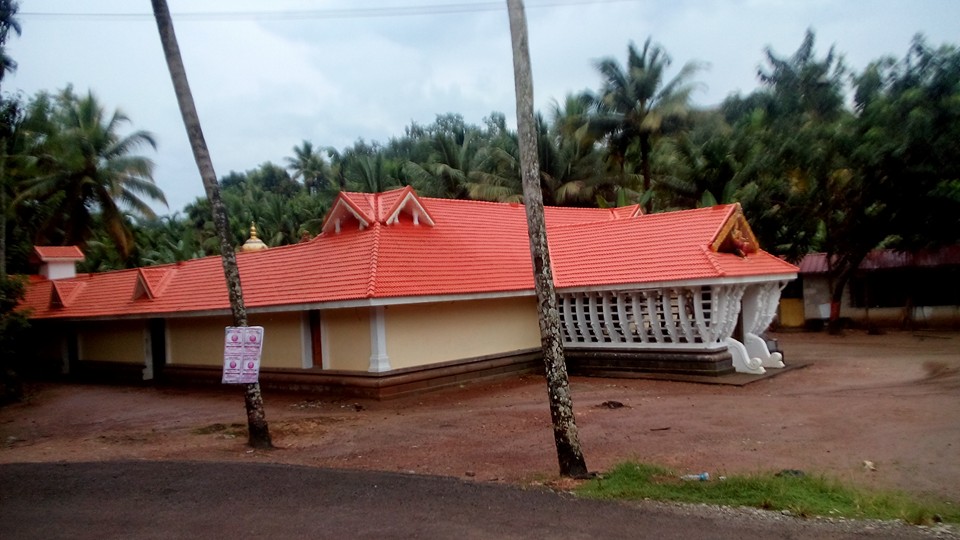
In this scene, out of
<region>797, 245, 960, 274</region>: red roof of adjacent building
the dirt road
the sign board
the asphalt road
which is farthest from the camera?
<region>797, 245, 960, 274</region>: red roof of adjacent building

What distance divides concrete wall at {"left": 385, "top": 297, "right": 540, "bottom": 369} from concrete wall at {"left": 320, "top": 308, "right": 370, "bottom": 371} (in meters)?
0.54

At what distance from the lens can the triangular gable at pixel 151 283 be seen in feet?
69.3

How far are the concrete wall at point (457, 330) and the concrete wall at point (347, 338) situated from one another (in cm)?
54

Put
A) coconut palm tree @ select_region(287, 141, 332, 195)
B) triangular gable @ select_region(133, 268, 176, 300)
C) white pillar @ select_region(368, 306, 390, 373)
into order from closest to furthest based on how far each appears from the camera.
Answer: white pillar @ select_region(368, 306, 390, 373)
triangular gable @ select_region(133, 268, 176, 300)
coconut palm tree @ select_region(287, 141, 332, 195)

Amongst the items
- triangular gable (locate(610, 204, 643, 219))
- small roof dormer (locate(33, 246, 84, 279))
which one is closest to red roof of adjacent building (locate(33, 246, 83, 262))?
small roof dormer (locate(33, 246, 84, 279))

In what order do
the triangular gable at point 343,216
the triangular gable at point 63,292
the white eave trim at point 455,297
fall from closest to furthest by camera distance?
the white eave trim at point 455,297 → the triangular gable at point 343,216 → the triangular gable at point 63,292

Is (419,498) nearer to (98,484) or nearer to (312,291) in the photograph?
(98,484)

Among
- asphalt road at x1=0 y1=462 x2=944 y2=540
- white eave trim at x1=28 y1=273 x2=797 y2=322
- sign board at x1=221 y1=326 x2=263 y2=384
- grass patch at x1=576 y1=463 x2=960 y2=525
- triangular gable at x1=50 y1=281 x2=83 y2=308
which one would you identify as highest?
triangular gable at x1=50 y1=281 x2=83 y2=308

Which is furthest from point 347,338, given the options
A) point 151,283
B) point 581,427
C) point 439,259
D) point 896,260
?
point 896,260

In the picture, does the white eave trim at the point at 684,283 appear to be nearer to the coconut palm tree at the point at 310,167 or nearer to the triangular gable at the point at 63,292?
the triangular gable at the point at 63,292

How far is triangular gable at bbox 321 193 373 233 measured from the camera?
1755cm

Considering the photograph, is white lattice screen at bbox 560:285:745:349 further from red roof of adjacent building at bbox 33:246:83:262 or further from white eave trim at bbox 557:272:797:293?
red roof of adjacent building at bbox 33:246:83:262

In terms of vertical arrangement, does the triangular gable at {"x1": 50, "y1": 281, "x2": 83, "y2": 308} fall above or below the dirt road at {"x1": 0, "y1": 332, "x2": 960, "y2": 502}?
above

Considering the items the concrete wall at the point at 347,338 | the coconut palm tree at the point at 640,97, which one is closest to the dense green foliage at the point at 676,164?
the coconut palm tree at the point at 640,97
